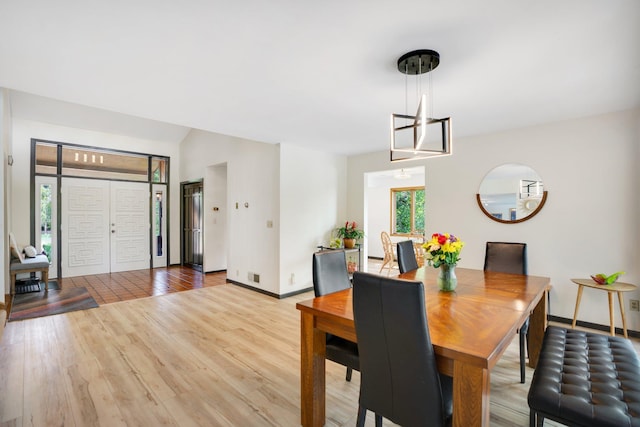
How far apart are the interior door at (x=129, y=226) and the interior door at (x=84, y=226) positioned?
0.13 m

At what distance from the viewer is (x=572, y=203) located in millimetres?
3385

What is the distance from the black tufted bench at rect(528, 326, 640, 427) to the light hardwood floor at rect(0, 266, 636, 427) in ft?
1.82

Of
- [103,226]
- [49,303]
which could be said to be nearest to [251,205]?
[49,303]

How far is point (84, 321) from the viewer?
11.7 ft

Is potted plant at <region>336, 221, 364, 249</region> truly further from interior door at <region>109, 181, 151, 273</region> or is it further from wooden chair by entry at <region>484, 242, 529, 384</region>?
interior door at <region>109, 181, 151, 273</region>

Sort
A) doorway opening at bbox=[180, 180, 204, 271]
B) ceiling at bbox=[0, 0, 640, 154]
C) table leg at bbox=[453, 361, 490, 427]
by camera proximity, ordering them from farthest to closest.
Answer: doorway opening at bbox=[180, 180, 204, 271] < ceiling at bbox=[0, 0, 640, 154] < table leg at bbox=[453, 361, 490, 427]

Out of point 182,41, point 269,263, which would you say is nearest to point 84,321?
point 269,263

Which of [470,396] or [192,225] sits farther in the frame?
[192,225]

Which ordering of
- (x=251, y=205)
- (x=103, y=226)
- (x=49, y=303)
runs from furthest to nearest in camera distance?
(x=103, y=226) → (x=251, y=205) → (x=49, y=303)

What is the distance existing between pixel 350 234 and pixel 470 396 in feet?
13.3

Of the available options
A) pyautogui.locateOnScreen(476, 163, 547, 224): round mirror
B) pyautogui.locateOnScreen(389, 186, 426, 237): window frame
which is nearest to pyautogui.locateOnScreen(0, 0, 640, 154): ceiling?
pyautogui.locateOnScreen(476, 163, 547, 224): round mirror

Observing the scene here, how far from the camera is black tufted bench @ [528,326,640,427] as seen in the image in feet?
4.04

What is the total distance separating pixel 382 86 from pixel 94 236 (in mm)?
6363

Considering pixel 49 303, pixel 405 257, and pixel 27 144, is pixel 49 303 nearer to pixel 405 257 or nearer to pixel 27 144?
pixel 27 144
